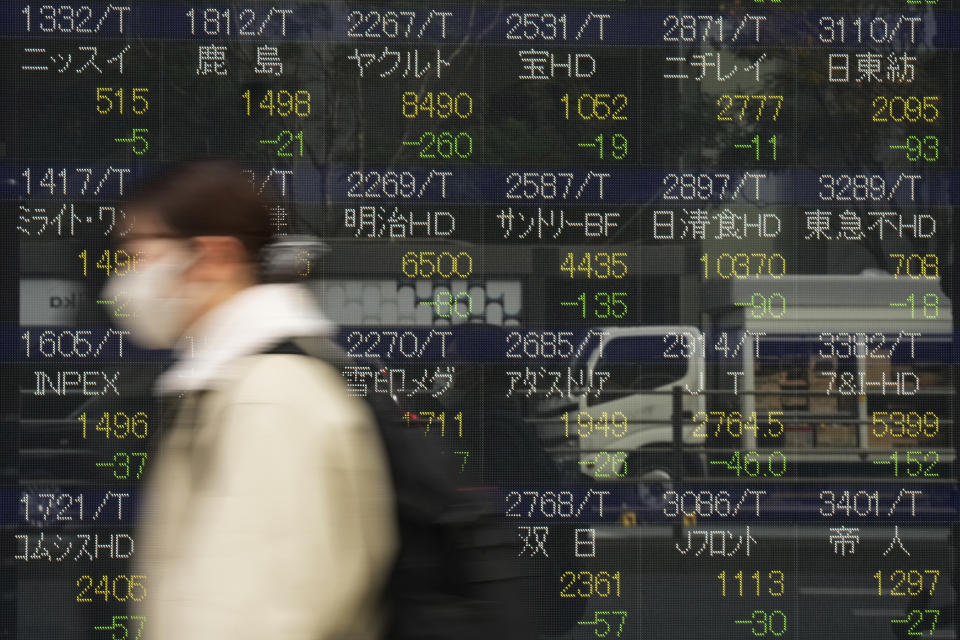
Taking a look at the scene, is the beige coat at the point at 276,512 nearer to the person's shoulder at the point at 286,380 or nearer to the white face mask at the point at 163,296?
the person's shoulder at the point at 286,380

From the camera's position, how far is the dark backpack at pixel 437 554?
6.14ft

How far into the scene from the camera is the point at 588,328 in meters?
4.78

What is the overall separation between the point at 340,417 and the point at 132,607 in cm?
323

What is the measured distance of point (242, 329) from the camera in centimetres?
193

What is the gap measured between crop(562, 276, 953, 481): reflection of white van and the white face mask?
2826mm

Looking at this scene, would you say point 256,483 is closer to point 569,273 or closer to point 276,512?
point 276,512

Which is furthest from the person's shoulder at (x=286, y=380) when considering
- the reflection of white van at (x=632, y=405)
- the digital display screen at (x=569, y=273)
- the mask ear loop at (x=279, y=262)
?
the reflection of white van at (x=632, y=405)

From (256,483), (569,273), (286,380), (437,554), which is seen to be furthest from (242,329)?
(569,273)

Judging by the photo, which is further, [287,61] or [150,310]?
[287,61]

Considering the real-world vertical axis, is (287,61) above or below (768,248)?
above

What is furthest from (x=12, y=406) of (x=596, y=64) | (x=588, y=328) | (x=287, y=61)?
(x=596, y=64)

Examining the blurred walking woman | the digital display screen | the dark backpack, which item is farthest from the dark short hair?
the digital display screen

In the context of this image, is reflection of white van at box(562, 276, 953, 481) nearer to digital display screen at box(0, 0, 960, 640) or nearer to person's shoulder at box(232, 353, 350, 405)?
digital display screen at box(0, 0, 960, 640)

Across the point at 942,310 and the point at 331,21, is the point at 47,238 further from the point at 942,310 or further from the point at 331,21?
the point at 942,310
